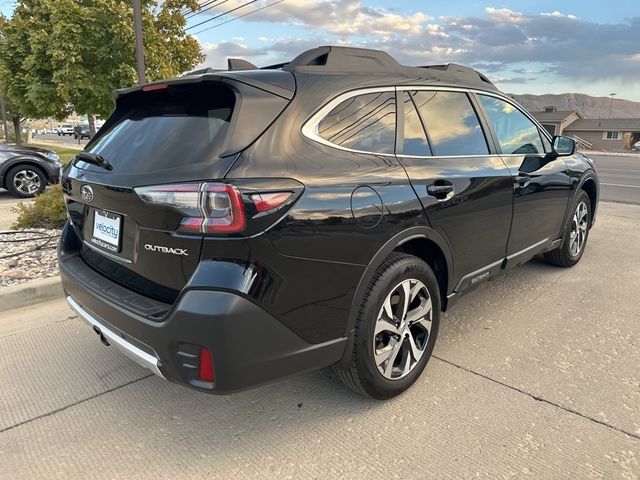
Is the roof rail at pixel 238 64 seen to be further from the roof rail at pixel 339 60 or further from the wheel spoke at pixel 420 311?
the wheel spoke at pixel 420 311

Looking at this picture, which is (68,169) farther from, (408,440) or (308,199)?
(408,440)

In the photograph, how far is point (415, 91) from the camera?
115 inches

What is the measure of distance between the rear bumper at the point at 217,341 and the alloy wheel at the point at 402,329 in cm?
34

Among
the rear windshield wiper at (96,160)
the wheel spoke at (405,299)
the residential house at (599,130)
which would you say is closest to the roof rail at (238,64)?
the rear windshield wiper at (96,160)

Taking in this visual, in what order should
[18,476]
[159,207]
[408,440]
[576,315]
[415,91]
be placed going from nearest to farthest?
[159,207], [18,476], [408,440], [415,91], [576,315]

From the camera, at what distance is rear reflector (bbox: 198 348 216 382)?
1.96m

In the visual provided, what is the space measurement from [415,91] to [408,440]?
1989mm

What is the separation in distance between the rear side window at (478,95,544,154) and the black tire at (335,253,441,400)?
1514 millimetres

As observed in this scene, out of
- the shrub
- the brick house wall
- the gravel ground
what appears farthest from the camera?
the brick house wall

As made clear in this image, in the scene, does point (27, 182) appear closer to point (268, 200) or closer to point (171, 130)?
point (171, 130)

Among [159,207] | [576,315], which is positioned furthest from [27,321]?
[576,315]

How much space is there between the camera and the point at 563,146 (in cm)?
436

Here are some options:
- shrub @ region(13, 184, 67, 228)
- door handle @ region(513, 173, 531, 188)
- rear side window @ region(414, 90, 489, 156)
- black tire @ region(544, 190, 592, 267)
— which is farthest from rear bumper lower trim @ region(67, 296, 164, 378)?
shrub @ region(13, 184, 67, 228)

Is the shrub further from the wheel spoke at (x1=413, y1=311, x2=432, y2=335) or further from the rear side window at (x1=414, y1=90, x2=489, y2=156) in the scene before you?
the wheel spoke at (x1=413, y1=311, x2=432, y2=335)
